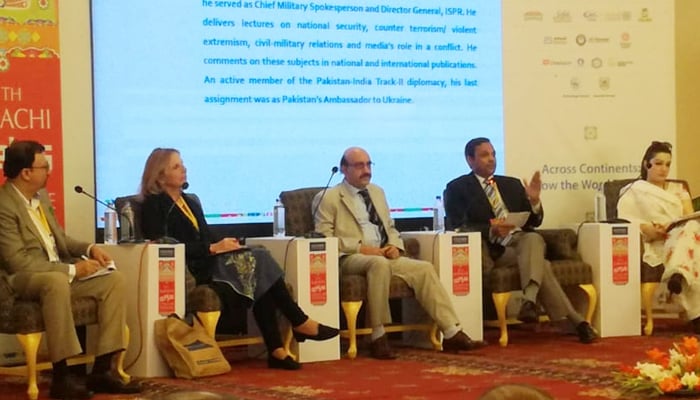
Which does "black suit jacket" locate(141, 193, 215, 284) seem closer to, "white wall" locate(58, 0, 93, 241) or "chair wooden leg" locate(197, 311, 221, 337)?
"chair wooden leg" locate(197, 311, 221, 337)

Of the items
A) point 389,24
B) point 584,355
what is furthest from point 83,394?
point 389,24

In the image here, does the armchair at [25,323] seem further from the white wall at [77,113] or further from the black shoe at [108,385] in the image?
the white wall at [77,113]

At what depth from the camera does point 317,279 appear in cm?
573

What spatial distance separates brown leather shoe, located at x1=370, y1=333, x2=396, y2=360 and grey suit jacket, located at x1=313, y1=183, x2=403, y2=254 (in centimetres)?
53

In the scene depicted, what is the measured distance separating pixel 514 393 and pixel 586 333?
461 centimetres

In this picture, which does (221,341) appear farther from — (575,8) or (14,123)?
(575,8)

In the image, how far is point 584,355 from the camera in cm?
565

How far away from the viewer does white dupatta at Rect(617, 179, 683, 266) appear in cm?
677

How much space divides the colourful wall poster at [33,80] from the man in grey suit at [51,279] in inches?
27.6

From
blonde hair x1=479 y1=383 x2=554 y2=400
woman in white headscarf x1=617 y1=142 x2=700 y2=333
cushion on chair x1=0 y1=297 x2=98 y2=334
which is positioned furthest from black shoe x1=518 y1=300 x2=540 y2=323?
blonde hair x1=479 y1=383 x2=554 y2=400

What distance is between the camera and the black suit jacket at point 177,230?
5414mm

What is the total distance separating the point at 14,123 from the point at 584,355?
3.08 meters

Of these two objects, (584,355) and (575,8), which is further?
(575,8)

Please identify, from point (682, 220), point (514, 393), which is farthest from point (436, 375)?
point (514, 393)
